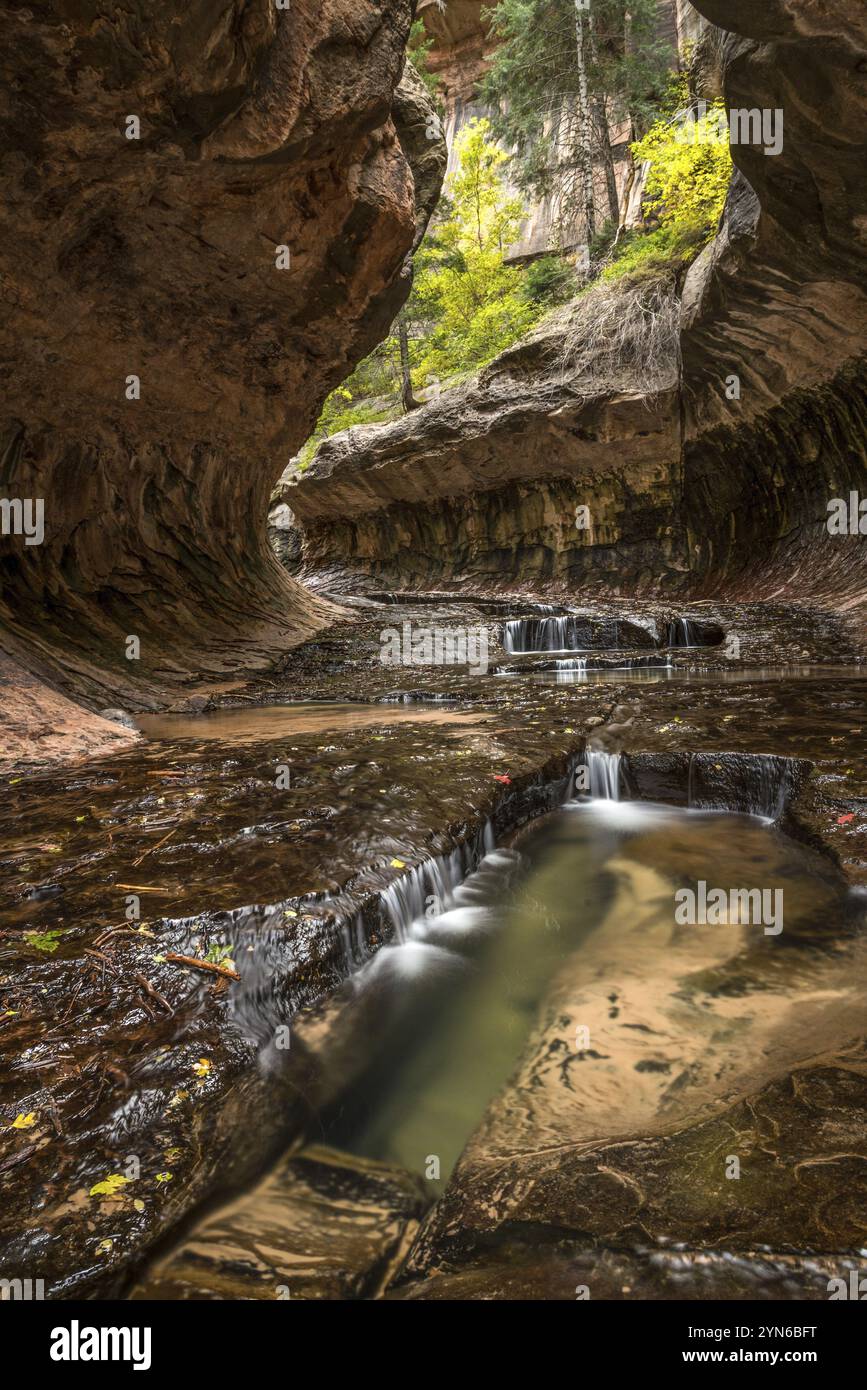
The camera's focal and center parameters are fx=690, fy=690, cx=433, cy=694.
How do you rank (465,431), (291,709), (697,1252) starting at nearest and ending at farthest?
(697,1252), (291,709), (465,431)

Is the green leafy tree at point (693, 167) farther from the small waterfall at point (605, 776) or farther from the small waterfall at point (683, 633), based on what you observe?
the small waterfall at point (605, 776)

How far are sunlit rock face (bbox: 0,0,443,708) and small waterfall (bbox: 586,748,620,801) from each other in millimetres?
5803

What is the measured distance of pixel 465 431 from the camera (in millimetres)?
16234

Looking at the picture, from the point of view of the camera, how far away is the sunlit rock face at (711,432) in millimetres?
6828

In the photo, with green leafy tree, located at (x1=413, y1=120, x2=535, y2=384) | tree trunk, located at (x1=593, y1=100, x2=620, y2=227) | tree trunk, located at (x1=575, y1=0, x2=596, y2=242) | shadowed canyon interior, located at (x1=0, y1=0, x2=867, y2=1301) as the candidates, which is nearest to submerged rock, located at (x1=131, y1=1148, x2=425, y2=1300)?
shadowed canyon interior, located at (x1=0, y1=0, x2=867, y2=1301)

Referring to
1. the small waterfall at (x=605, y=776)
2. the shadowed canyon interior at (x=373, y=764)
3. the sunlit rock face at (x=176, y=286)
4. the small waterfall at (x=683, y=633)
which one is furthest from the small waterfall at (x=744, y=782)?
the small waterfall at (x=683, y=633)

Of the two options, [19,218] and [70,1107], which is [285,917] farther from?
[19,218]

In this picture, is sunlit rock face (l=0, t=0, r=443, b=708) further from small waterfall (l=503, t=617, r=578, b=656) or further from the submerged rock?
the submerged rock

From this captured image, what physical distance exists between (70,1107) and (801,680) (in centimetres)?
754

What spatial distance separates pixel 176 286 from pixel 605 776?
7156mm

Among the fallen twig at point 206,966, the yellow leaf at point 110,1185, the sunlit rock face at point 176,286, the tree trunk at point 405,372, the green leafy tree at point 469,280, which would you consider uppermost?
the green leafy tree at point 469,280

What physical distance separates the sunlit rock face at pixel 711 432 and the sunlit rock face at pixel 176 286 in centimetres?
362
